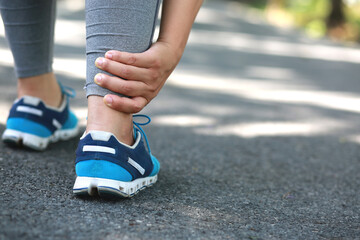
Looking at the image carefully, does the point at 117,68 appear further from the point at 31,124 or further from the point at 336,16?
the point at 336,16

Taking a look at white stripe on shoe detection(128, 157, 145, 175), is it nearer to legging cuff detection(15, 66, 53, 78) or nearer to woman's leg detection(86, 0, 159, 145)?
woman's leg detection(86, 0, 159, 145)

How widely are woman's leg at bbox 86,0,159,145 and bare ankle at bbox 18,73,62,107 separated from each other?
1.47 feet

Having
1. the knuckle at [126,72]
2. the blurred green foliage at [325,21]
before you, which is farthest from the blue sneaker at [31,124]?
the blurred green foliage at [325,21]

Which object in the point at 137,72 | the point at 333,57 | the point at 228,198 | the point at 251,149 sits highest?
the point at 137,72

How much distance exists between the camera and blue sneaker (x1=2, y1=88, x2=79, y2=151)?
1.35m

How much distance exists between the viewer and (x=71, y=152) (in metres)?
1.44

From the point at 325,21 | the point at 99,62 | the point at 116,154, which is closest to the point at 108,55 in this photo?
the point at 99,62

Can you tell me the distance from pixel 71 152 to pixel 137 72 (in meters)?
0.53

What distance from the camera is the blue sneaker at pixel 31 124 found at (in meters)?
1.35

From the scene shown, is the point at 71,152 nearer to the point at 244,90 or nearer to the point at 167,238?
the point at 167,238

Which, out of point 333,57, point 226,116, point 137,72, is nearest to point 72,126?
point 137,72

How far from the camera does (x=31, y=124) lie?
4.49ft

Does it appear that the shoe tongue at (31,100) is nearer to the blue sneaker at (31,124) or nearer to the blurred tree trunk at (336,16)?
the blue sneaker at (31,124)

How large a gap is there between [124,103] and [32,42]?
553 millimetres
